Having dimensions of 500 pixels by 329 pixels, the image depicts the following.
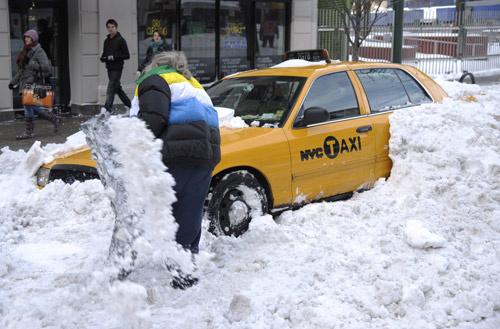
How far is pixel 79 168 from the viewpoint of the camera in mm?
5883

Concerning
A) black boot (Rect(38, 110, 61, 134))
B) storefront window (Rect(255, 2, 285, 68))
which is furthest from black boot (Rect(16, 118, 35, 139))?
storefront window (Rect(255, 2, 285, 68))

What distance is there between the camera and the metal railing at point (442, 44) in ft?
66.0

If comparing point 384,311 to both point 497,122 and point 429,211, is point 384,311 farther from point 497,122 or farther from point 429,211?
point 497,122

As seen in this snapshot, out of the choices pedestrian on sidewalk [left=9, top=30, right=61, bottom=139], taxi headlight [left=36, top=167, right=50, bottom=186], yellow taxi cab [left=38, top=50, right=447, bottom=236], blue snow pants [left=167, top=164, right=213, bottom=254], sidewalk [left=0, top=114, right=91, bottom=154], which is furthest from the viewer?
pedestrian on sidewalk [left=9, top=30, right=61, bottom=139]

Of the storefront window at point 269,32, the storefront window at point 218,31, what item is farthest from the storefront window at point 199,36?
the storefront window at point 269,32

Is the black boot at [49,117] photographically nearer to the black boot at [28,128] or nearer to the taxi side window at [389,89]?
the black boot at [28,128]

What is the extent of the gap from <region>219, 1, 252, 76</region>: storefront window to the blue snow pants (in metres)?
11.8

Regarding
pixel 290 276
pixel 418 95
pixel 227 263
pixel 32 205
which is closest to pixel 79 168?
pixel 32 205

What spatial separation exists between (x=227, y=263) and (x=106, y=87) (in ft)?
31.3

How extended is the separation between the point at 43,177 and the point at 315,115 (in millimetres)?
2526

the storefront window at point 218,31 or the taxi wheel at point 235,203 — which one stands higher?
the storefront window at point 218,31

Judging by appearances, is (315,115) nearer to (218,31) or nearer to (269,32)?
(218,31)

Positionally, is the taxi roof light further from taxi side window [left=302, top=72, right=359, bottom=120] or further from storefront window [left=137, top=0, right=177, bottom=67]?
storefront window [left=137, top=0, right=177, bottom=67]

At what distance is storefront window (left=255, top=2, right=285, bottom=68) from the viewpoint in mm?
16828
